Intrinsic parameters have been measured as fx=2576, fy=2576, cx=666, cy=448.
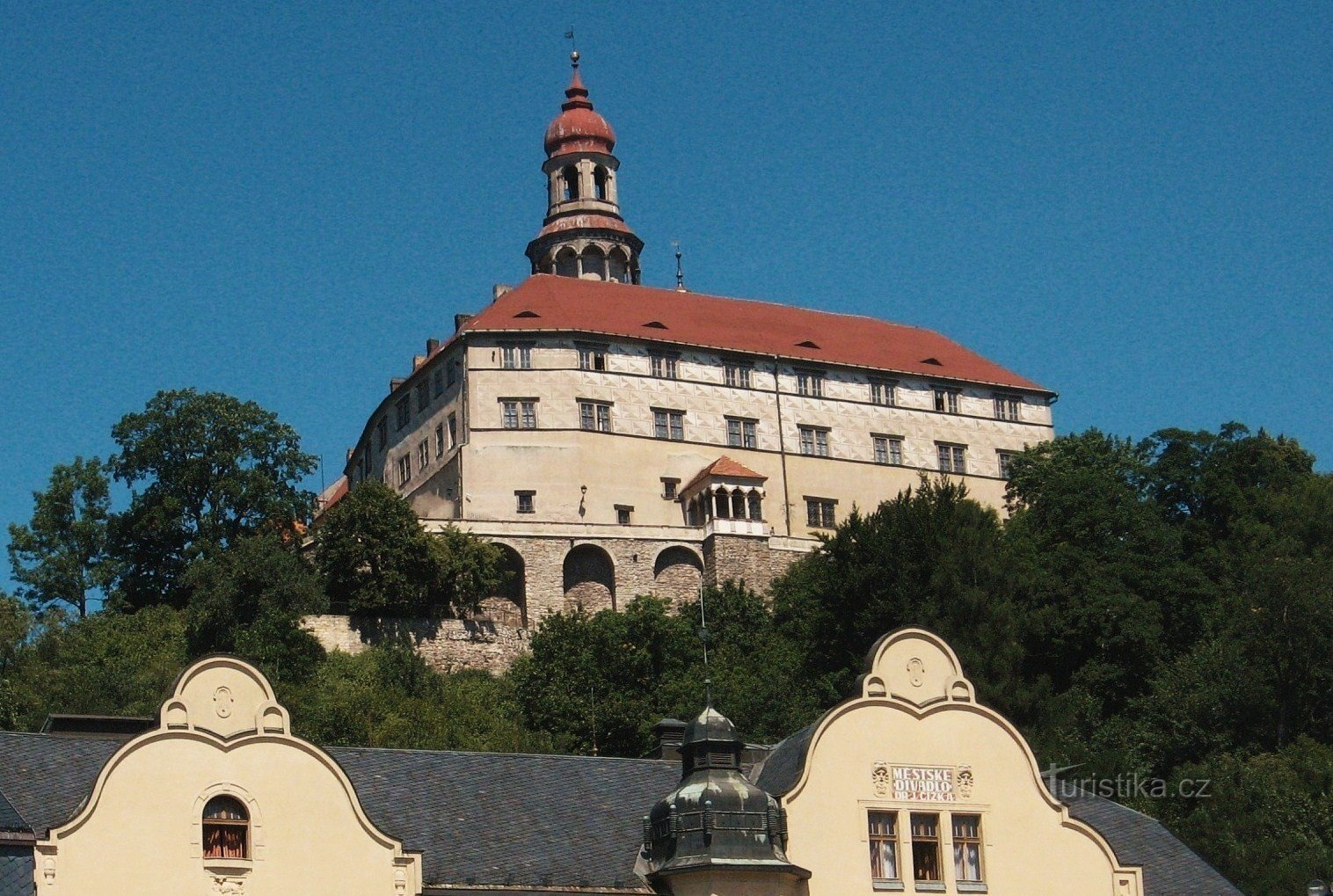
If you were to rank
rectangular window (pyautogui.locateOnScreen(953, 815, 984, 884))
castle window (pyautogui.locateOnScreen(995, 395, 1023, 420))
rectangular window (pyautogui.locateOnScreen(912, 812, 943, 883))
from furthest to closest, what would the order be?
1. castle window (pyautogui.locateOnScreen(995, 395, 1023, 420))
2. rectangular window (pyautogui.locateOnScreen(953, 815, 984, 884))
3. rectangular window (pyautogui.locateOnScreen(912, 812, 943, 883))

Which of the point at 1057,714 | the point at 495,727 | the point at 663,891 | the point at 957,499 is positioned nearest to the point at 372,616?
the point at 495,727

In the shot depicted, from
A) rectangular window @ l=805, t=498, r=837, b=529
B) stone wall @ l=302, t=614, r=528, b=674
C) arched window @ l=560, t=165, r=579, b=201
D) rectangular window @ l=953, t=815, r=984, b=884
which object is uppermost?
arched window @ l=560, t=165, r=579, b=201

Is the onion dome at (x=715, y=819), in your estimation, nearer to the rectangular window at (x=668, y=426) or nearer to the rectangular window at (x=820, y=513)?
the rectangular window at (x=668, y=426)

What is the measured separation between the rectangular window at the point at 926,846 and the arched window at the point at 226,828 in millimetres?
9301

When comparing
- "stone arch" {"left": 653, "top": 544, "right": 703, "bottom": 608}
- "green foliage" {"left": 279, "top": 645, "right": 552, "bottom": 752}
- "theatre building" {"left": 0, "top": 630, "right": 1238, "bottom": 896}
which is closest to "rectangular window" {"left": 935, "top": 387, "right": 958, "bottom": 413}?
"stone arch" {"left": 653, "top": 544, "right": 703, "bottom": 608}

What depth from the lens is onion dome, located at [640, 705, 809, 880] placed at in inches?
1325

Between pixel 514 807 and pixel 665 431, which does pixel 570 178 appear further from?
pixel 514 807

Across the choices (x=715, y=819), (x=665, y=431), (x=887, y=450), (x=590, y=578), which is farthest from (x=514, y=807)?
(x=887, y=450)

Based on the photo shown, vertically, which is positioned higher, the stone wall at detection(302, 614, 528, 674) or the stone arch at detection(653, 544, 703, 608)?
the stone arch at detection(653, 544, 703, 608)

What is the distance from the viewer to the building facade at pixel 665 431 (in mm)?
100688

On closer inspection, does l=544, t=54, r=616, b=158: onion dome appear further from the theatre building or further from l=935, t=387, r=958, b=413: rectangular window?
the theatre building

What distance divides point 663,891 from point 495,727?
1740 inches

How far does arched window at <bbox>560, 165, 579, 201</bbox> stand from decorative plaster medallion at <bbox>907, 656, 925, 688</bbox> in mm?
100305

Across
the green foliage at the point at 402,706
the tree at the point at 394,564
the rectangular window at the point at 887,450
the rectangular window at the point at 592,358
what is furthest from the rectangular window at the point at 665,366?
the green foliage at the point at 402,706
